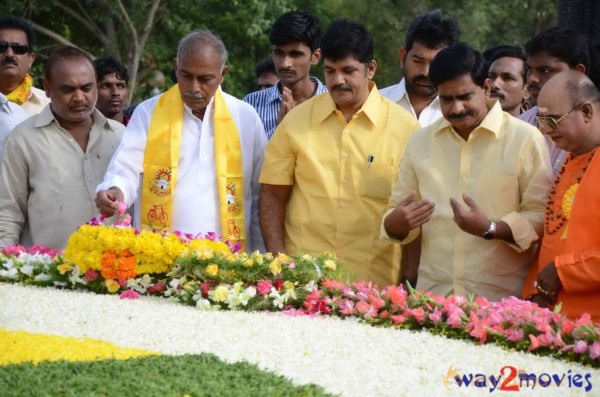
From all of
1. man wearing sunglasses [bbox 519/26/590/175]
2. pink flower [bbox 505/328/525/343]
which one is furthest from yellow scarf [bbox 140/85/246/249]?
pink flower [bbox 505/328/525/343]

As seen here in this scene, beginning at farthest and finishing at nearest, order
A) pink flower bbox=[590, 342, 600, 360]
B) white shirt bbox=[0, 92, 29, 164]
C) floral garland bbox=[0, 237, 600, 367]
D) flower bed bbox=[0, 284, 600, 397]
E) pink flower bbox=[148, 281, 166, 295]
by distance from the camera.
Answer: white shirt bbox=[0, 92, 29, 164]
pink flower bbox=[148, 281, 166, 295]
floral garland bbox=[0, 237, 600, 367]
pink flower bbox=[590, 342, 600, 360]
flower bed bbox=[0, 284, 600, 397]

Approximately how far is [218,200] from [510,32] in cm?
2438

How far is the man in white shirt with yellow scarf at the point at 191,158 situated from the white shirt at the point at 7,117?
1.18 meters

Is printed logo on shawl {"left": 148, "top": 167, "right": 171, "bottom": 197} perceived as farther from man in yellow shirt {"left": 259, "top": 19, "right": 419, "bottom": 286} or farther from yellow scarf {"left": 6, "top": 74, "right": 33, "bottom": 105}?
yellow scarf {"left": 6, "top": 74, "right": 33, "bottom": 105}

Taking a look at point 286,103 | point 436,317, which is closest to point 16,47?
point 286,103

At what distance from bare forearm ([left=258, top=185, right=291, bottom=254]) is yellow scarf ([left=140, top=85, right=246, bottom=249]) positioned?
9.6 inches

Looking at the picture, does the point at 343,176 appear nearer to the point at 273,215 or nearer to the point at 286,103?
the point at 273,215

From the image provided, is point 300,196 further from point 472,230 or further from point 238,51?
point 238,51

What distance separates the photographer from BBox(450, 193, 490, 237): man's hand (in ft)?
18.9

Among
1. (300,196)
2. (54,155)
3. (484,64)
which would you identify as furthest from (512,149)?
(54,155)

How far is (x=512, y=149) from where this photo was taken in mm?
6051

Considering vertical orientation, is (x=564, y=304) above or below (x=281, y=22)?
below

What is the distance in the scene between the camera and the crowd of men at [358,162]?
5781 mm

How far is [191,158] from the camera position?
22.9 feet
